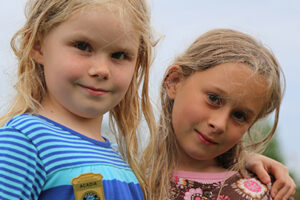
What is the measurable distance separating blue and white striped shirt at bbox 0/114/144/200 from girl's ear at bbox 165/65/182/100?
78 centimetres

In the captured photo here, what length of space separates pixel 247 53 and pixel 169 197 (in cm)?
104

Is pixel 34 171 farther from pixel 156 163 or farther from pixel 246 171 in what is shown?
pixel 246 171

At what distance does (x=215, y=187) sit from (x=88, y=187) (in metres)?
0.98

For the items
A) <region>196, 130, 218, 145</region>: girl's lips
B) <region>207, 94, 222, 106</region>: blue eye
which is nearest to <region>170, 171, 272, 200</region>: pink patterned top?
<region>196, 130, 218, 145</region>: girl's lips

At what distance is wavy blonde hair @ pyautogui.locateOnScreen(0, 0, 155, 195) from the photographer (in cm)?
208

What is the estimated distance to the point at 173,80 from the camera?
279cm

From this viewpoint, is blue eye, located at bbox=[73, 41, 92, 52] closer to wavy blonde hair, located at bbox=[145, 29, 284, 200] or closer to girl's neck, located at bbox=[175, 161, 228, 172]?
wavy blonde hair, located at bbox=[145, 29, 284, 200]

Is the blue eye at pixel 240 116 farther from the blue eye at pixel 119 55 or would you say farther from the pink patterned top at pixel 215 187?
the blue eye at pixel 119 55

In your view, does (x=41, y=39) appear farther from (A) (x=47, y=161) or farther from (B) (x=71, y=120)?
A: (A) (x=47, y=161)

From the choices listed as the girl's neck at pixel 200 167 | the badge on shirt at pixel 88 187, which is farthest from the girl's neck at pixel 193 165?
the badge on shirt at pixel 88 187

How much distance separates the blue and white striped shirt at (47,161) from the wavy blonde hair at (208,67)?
1.63ft

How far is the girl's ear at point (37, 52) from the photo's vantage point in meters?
2.16

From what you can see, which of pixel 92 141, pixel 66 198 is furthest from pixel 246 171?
pixel 66 198

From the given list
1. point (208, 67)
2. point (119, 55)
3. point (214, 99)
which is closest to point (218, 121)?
point (214, 99)
